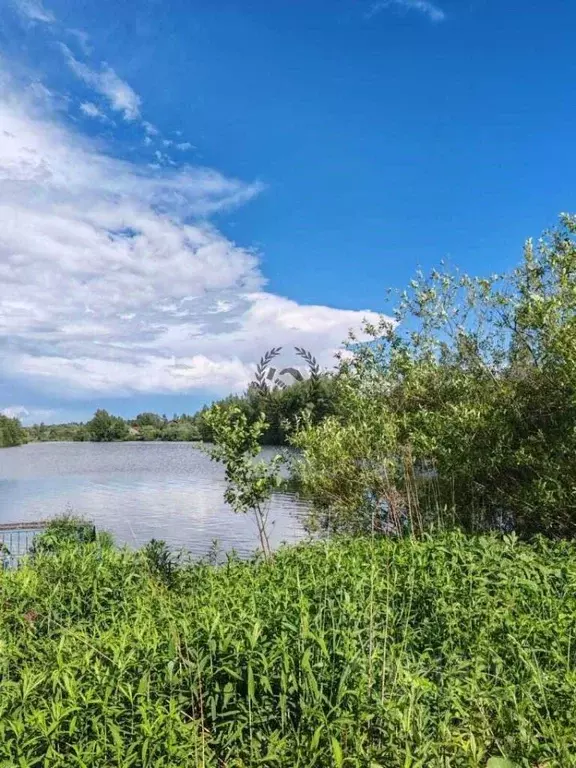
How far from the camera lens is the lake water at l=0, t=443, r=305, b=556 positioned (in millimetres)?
15875

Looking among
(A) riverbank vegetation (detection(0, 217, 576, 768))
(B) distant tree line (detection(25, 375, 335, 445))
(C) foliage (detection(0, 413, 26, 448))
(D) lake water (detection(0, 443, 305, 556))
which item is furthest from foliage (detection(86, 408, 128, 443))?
(A) riverbank vegetation (detection(0, 217, 576, 768))

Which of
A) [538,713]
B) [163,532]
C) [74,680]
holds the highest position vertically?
[74,680]

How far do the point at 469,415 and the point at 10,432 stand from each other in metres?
81.2

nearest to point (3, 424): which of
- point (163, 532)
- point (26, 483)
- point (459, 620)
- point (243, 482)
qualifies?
point (26, 483)

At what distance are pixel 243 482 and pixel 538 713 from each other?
5.45 metres

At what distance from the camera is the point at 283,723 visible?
8.25 ft

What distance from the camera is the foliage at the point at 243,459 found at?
7641 millimetres

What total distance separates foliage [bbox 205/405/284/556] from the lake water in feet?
1.84

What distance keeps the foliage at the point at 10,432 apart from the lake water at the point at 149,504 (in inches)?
1486

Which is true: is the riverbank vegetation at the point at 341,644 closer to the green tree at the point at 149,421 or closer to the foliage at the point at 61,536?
the foliage at the point at 61,536

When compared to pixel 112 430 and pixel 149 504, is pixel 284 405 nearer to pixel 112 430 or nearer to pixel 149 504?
pixel 149 504

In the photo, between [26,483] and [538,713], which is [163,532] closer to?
[538,713]

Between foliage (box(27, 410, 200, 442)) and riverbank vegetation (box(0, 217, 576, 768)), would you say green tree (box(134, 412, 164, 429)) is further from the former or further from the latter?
riverbank vegetation (box(0, 217, 576, 768))

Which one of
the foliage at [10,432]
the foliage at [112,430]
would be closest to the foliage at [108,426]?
the foliage at [112,430]
